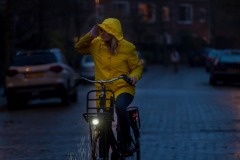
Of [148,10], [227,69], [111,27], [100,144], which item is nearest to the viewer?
[100,144]

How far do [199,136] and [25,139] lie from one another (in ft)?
9.88

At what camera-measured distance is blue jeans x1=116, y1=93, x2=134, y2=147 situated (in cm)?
930

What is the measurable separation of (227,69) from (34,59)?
15.1 meters

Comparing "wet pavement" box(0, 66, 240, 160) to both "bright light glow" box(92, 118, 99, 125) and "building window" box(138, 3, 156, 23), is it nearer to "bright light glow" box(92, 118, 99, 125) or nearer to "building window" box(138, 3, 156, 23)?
"bright light glow" box(92, 118, 99, 125)

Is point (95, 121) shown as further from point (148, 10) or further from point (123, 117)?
point (148, 10)

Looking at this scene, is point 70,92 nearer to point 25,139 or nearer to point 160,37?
point 25,139

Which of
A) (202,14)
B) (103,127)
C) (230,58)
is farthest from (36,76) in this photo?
(202,14)

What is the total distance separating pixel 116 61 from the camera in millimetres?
9570

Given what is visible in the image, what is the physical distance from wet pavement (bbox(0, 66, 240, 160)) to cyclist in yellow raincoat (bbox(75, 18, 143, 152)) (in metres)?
1.90

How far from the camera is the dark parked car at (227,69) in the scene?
35.6 metres

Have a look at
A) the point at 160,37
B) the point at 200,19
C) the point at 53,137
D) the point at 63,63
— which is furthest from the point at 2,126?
the point at 200,19

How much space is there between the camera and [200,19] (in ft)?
281

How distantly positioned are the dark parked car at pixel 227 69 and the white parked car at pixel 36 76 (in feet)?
47.0

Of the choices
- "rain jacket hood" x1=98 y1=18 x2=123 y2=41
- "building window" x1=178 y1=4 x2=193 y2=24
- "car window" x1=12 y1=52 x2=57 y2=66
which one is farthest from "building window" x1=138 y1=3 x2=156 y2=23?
"rain jacket hood" x1=98 y1=18 x2=123 y2=41
